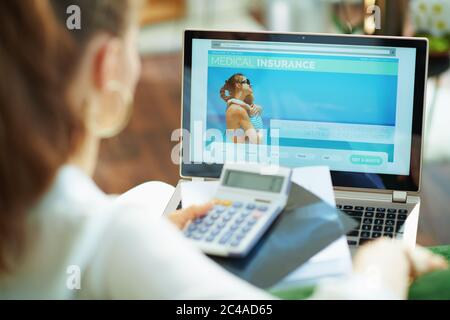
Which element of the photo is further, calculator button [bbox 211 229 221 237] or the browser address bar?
the browser address bar

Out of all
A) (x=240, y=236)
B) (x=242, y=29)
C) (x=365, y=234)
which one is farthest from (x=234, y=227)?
(x=242, y=29)

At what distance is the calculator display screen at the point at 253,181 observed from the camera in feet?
2.87

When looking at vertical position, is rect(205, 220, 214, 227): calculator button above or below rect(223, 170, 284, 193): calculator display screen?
below

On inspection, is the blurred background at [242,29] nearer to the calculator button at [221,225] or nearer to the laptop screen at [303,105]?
the laptop screen at [303,105]

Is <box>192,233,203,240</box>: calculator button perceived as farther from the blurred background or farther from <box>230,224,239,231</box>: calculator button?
the blurred background

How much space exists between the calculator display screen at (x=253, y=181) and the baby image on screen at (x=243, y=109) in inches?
3.1

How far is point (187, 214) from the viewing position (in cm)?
85

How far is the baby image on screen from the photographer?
3.19 feet

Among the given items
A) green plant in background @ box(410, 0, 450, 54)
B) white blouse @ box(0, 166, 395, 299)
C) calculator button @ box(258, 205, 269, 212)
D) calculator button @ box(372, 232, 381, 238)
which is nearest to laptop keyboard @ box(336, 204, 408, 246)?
calculator button @ box(372, 232, 381, 238)

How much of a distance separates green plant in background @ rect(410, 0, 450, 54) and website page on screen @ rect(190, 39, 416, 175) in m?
0.73

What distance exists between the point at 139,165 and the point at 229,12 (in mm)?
1243

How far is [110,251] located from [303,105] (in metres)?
0.43
